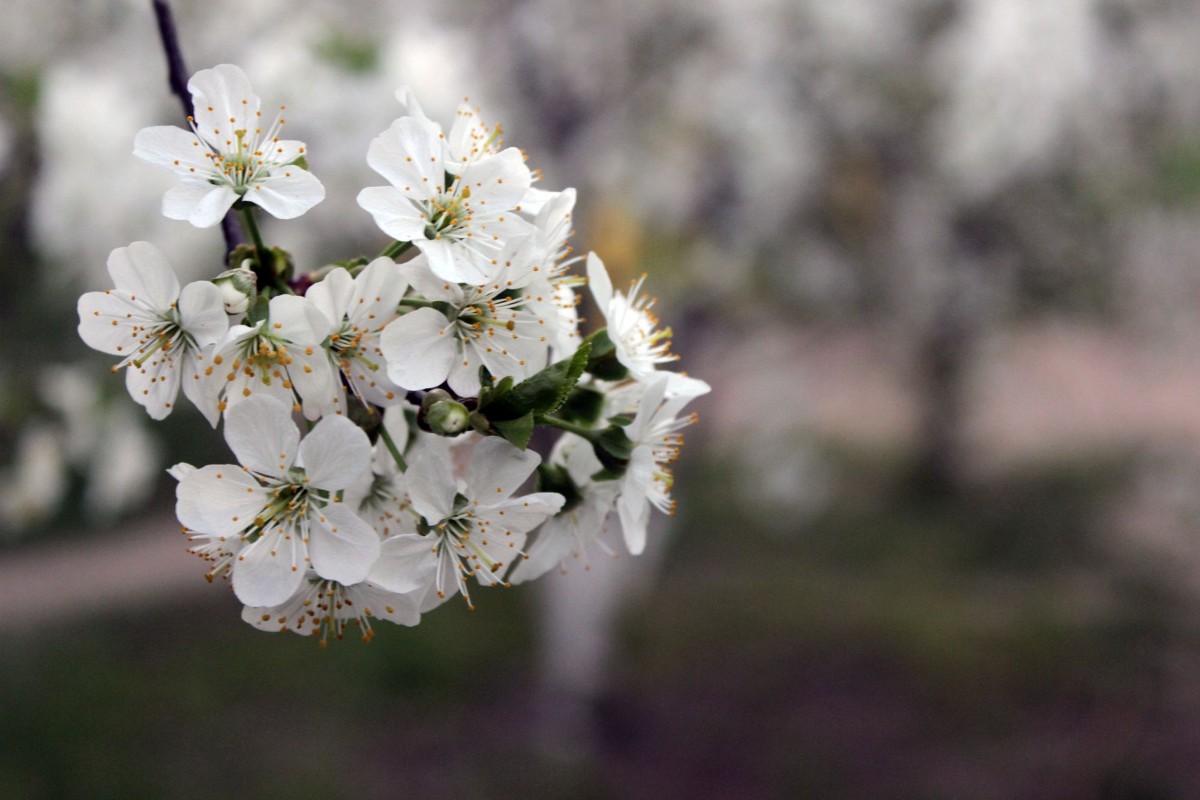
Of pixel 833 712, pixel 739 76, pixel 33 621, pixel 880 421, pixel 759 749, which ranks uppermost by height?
pixel 880 421

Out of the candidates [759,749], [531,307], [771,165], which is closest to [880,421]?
[759,749]

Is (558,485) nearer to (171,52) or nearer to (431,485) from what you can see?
(431,485)

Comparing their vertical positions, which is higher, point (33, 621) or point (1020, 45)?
point (1020, 45)

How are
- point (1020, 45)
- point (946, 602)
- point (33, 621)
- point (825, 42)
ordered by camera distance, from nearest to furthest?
point (1020, 45) → point (825, 42) → point (33, 621) → point (946, 602)

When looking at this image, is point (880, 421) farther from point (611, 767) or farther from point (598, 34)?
point (598, 34)

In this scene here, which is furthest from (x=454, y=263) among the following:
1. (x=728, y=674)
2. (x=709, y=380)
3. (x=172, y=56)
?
(x=728, y=674)

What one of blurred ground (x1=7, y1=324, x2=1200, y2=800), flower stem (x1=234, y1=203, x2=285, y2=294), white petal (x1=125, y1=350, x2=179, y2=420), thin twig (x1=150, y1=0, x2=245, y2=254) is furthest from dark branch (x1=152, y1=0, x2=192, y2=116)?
blurred ground (x1=7, y1=324, x2=1200, y2=800)

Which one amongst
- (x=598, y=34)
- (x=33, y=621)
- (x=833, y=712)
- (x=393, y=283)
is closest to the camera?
(x=393, y=283)
